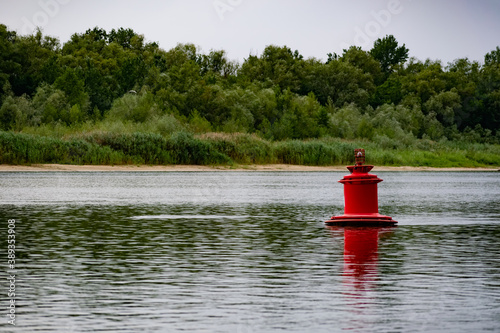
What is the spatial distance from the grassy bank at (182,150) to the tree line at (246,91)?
16.4 ft

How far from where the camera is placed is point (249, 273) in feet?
39.7

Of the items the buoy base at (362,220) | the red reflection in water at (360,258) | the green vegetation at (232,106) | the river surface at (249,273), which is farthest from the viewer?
the green vegetation at (232,106)

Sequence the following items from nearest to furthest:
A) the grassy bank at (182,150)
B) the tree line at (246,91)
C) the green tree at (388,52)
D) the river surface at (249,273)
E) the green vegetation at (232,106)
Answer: the river surface at (249,273) → the grassy bank at (182,150) → the green vegetation at (232,106) → the tree line at (246,91) → the green tree at (388,52)

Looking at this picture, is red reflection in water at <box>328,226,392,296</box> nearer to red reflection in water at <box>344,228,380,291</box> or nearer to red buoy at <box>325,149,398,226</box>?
red reflection in water at <box>344,228,380,291</box>

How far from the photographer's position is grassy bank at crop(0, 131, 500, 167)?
63281 mm

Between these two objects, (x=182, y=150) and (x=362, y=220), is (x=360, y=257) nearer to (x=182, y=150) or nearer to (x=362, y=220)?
(x=362, y=220)

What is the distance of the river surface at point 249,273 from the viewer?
28.8 ft

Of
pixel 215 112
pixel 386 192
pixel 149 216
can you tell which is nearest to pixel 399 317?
pixel 149 216

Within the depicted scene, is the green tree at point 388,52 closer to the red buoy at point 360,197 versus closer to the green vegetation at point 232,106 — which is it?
the green vegetation at point 232,106

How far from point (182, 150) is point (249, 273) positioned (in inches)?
2288

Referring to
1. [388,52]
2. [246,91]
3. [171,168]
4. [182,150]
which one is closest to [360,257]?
[171,168]

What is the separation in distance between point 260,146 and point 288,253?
58.9 metres

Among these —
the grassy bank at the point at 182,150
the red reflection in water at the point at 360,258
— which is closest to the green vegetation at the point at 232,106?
the grassy bank at the point at 182,150

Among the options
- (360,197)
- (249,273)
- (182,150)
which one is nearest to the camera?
(249,273)
